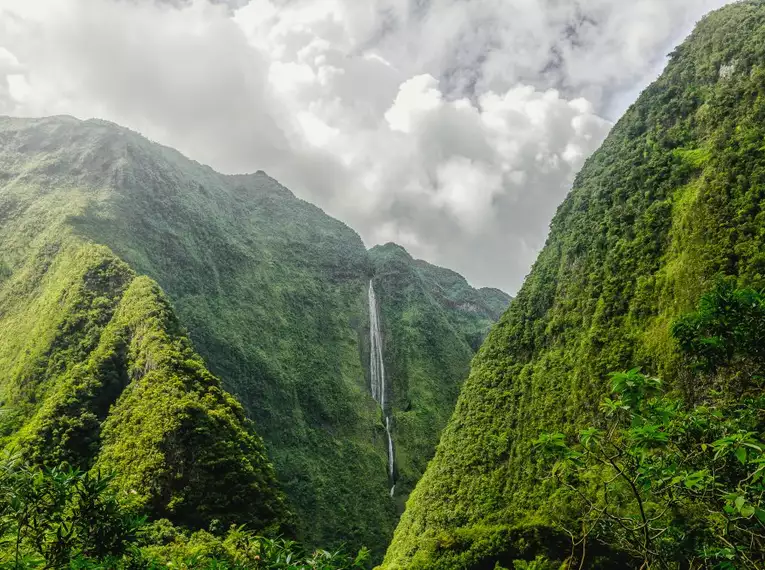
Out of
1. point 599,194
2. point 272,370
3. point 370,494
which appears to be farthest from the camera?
point 272,370

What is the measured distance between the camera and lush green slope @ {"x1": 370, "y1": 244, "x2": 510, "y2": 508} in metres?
71.5

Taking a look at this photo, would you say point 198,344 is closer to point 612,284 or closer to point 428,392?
point 428,392

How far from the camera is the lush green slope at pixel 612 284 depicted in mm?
27484

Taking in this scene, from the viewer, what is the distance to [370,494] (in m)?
59.9

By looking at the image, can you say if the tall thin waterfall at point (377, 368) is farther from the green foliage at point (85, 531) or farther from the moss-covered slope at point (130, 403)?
the green foliage at point (85, 531)

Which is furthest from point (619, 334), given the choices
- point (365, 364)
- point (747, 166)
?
point (365, 364)

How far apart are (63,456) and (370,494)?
3650 cm

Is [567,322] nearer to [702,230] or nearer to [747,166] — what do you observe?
[702,230]

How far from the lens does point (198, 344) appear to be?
217 ft

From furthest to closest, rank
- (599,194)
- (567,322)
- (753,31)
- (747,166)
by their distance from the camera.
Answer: (599,194)
(567,322)
(753,31)
(747,166)

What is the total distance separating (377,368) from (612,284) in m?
57.3

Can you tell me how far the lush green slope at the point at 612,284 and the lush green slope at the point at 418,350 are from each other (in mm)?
25357

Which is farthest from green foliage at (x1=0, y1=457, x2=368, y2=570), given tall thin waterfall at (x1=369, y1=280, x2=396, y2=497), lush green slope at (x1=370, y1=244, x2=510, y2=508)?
tall thin waterfall at (x1=369, y1=280, x2=396, y2=497)

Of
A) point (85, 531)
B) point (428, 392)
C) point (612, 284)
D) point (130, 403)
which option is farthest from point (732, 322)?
point (428, 392)
